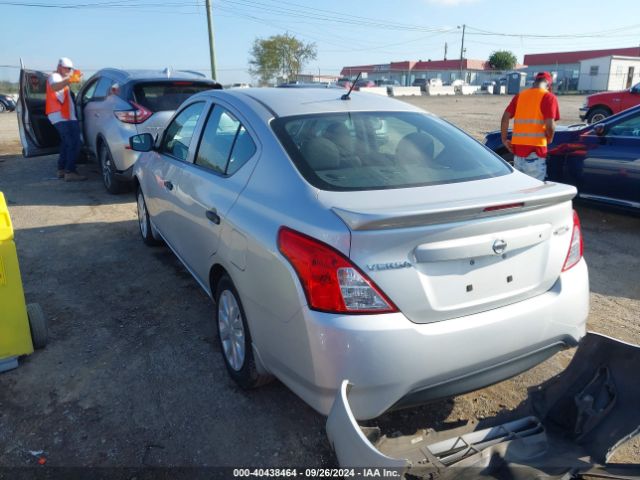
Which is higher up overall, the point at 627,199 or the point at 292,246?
the point at 292,246

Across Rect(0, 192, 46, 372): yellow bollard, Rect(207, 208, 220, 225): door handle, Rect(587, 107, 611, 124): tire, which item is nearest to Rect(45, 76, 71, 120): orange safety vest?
Rect(0, 192, 46, 372): yellow bollard

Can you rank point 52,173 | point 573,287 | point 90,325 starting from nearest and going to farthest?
point 573,287 → point 90,325 → point 52,173

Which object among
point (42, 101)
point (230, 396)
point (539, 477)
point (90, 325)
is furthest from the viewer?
point (42, 101)

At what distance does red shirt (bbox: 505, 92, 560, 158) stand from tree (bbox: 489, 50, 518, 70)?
254 feet

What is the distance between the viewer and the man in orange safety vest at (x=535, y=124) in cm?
599

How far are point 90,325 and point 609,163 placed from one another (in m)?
A: 5.87

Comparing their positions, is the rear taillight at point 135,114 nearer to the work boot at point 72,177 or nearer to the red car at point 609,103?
the work boot at point 72,177

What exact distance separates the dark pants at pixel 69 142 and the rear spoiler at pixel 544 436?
7748mm

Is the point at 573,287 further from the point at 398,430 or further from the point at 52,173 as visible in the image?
the point at 52,173

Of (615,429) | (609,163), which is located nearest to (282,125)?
(615,429)

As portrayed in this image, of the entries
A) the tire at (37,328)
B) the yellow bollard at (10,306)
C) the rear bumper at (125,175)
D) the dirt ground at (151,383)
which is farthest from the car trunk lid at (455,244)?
the rear bumper at (125,175)

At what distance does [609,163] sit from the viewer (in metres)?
6.03

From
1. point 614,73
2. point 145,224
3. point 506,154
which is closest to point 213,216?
point 145,224

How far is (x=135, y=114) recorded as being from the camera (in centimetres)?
698
